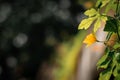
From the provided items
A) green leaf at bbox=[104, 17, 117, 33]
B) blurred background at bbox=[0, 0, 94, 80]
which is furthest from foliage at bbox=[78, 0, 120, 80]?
blurred background at bbox=[0, 0, 94, 80]

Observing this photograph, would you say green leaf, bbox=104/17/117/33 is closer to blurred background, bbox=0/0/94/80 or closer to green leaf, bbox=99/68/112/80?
green leaf, bbox=99/68/112/80

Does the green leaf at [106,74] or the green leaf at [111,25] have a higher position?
the green leaf at [111,25]

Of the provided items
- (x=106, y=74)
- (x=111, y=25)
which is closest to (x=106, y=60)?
(x=106, y=74)

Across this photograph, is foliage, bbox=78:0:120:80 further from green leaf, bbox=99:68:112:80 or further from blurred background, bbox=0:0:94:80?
blurred background, bbox=0:0:94:80

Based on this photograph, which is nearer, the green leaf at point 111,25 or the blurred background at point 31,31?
the green leaf at point 111,25

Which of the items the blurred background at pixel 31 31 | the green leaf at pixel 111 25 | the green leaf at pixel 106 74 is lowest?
the blurred background at pixel 31 31

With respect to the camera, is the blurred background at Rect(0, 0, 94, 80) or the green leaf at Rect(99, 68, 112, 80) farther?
the blurred background at Rect(0, 0, 94, 80)

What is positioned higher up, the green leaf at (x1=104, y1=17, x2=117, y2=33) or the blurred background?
the green leaf at (x1=104, y1=17, x2=117, y2=33)

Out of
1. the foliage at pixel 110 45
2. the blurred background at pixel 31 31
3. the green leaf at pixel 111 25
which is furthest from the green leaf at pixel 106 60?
the blurred background at pixel 31 31

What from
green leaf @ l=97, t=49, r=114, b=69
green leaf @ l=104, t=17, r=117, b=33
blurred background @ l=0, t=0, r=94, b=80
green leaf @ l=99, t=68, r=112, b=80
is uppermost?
Result: green leaf @ l=104, t=17, r=117, b=33

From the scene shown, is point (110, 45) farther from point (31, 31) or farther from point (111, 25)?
point (31, 31)

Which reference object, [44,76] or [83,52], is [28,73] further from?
[83,52]

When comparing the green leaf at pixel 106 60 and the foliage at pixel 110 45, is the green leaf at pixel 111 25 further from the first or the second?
the green leaf at pixel 106 60
